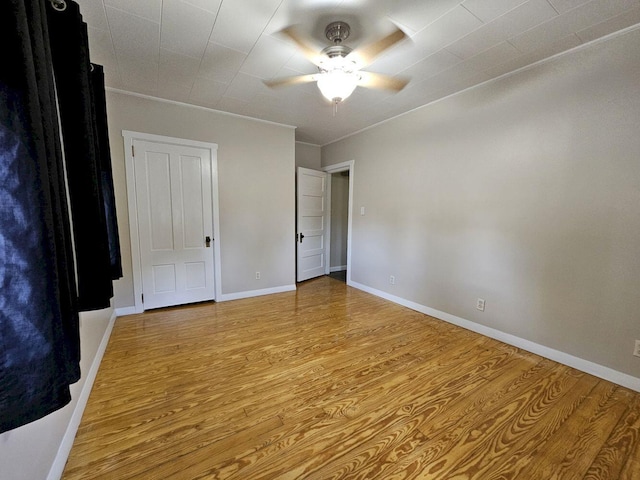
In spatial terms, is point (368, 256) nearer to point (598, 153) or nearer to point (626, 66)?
point (598, 153)

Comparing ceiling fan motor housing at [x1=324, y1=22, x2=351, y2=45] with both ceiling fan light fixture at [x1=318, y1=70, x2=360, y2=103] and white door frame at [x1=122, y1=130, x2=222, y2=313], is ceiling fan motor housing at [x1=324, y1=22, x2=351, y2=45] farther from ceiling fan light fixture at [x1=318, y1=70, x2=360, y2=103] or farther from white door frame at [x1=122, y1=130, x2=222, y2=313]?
white door frame at [x1=122, y1=130, x2=222, y2=313]

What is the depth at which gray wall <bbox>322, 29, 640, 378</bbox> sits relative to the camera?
2.01m

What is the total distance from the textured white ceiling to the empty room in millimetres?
20

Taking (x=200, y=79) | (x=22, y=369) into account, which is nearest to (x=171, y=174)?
(x=200, y=79)

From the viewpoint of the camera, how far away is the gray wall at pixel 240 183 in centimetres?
314

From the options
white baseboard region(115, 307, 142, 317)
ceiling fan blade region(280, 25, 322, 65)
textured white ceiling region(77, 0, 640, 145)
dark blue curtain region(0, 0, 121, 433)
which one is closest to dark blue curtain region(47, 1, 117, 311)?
dark blue curtain region(0, 0, 121, 433)

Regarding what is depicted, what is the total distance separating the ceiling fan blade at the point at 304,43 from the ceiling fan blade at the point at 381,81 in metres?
0.50

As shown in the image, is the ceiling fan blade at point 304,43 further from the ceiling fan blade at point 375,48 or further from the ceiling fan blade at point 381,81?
the ceiling fan blade at point 381,81

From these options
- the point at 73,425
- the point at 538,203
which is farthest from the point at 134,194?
the point at 538,203

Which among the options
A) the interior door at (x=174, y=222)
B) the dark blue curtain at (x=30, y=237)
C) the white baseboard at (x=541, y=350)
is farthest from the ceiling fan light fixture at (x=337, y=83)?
the white baseboard at (x=541, y=350)

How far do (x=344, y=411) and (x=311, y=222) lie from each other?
3535 mm

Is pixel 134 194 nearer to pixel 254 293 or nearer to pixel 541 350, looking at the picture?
pixel 254 293

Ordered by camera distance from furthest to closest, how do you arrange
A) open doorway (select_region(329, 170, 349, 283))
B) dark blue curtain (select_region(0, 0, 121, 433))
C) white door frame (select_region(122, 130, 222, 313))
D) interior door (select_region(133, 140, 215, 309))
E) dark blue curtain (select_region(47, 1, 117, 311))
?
open doorway (select_region(329, 170, 349, 283)), interior door (select_region(133, 140, 215, 309)), white door frame (select_region(122, 130, 222, 313)), dark blue curtain (select_region(47, 1, 117, 311)), dark blue curtain (select_region(0, 0, 121, 433))

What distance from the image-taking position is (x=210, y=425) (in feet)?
5.35
